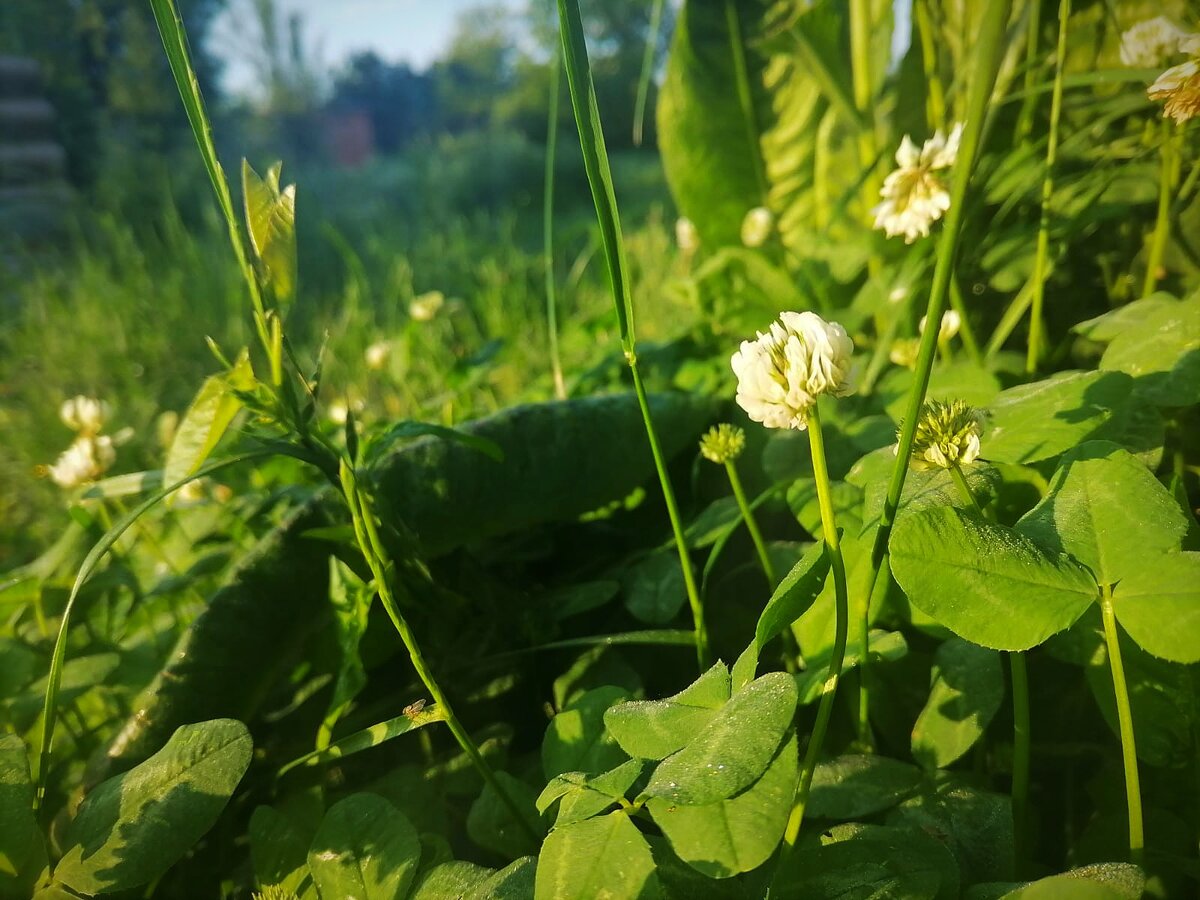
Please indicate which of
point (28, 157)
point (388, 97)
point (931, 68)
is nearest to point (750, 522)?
point (931, 68)

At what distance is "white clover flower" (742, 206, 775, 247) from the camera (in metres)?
1.00

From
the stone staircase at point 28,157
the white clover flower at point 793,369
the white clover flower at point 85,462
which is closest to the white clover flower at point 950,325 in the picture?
the white clover flower at point 793,369

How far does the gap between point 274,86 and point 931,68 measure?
8.76m

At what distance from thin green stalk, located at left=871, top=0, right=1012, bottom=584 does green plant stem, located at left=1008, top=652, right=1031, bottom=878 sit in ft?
0.31

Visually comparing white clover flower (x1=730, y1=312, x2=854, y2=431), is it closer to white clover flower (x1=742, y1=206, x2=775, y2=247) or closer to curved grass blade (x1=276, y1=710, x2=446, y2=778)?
curved grass blade (x1=276, y1=710, x2=446, y2=778)

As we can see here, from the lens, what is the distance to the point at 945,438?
40 centimetres

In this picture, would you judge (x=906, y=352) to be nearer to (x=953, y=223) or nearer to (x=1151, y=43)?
(x=1151, y=43)

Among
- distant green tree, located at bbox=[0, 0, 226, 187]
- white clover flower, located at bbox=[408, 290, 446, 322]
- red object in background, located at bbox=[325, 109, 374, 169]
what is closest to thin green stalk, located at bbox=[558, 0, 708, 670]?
white clover flower, located at bbox=[408, 290, 446, 322]

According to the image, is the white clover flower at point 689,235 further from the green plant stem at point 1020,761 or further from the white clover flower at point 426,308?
the green plant stem at point 1020,761

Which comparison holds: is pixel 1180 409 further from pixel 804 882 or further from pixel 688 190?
pixel 688 190

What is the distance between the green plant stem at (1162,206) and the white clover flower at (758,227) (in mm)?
415

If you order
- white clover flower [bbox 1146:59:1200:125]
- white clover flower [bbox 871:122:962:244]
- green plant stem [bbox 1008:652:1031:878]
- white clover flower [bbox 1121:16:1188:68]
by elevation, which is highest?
white clover flower [bbox 1121:16:1188:68]

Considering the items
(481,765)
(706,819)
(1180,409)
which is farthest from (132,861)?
(1180,409)

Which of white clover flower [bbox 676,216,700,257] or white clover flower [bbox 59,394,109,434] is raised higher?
white clover flower [bbox 676,216,700,257]
